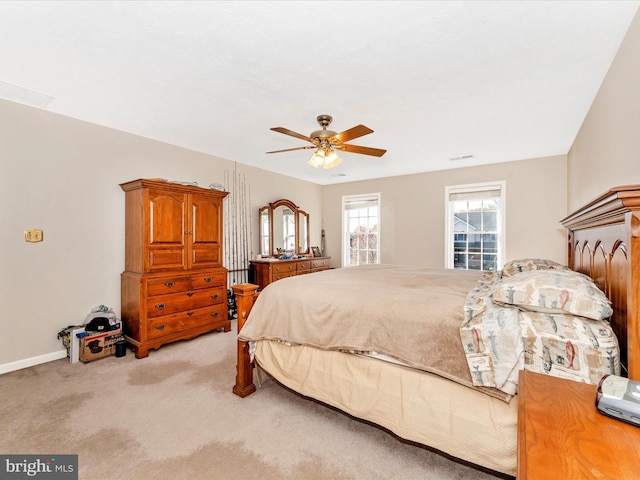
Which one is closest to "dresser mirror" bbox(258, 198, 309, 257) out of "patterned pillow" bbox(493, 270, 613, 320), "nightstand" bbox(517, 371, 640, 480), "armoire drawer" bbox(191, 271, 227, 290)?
"armoire drawer" bbox(191, 271, 227, 290)

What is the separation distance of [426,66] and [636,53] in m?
1.11

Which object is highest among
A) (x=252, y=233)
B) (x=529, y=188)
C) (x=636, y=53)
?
(x=636, y=53)

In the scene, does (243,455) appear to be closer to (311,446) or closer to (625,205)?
(311,446)

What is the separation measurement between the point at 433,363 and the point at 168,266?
114 inches

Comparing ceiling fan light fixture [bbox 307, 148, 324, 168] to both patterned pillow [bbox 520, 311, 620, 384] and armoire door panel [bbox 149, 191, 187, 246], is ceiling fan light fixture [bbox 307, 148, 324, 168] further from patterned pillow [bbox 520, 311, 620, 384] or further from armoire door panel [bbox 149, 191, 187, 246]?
patterned pillow [bbox 520, 311, 620, 384]

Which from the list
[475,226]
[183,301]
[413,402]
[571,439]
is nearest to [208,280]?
[183,301]

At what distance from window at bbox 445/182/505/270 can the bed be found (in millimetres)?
2582

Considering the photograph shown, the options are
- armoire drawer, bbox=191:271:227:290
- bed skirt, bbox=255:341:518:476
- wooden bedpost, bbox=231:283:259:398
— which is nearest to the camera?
bed skirt, bbox=255:341:518:476

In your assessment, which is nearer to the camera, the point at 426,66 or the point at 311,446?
the point at 311,446

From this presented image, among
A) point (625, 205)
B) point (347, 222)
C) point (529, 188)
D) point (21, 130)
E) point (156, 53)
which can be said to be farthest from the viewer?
point (347, 222)

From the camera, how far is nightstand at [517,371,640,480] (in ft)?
1.95

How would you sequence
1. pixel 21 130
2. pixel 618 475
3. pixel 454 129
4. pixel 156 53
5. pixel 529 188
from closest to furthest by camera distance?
pixel 618 475, pixel 156 53, pixel 21 130, pixel 454 129, pixel 529 188

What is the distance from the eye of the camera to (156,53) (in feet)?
6.43

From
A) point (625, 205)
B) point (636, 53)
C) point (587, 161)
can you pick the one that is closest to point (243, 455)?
point (625, 205)
